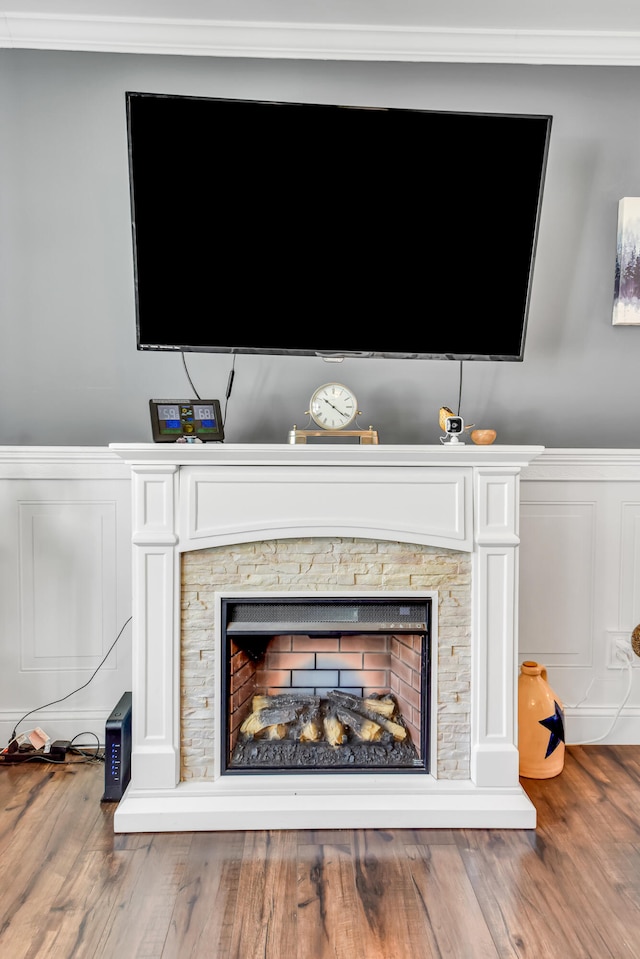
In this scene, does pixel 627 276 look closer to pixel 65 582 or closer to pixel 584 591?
pixel 584 591

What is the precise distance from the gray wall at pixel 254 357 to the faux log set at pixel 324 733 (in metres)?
0.94

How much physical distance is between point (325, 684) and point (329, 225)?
151 cm

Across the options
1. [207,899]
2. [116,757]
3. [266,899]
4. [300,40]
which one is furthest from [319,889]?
[300,40]

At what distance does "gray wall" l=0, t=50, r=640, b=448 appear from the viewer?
217cm

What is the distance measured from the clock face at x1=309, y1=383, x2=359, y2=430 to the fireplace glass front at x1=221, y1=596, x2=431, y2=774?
572 mm

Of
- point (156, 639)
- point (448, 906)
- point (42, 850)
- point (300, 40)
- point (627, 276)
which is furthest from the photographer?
point (627, 276)

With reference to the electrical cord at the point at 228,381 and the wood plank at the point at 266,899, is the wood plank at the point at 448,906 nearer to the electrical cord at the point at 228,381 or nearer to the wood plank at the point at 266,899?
the wood plank at the point at 266,899

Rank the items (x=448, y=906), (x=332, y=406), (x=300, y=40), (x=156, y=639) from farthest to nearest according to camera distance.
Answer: (x=300, y=40), (x=332, y=406), (x=156, y=639), (x=448, y=906)

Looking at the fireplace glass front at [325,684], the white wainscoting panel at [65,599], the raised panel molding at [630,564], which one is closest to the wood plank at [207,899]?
the fireplace glass front at [325,684]

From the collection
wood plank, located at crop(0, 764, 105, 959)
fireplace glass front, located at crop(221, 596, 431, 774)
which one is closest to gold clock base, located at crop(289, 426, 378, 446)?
fireplace glass front, located at crop(221, 596, 431, 774)

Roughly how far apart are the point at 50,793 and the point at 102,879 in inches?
20.1

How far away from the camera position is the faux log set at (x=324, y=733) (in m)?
1.92

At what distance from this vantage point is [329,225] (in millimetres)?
1915

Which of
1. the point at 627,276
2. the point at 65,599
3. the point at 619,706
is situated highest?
the point at 627,276
